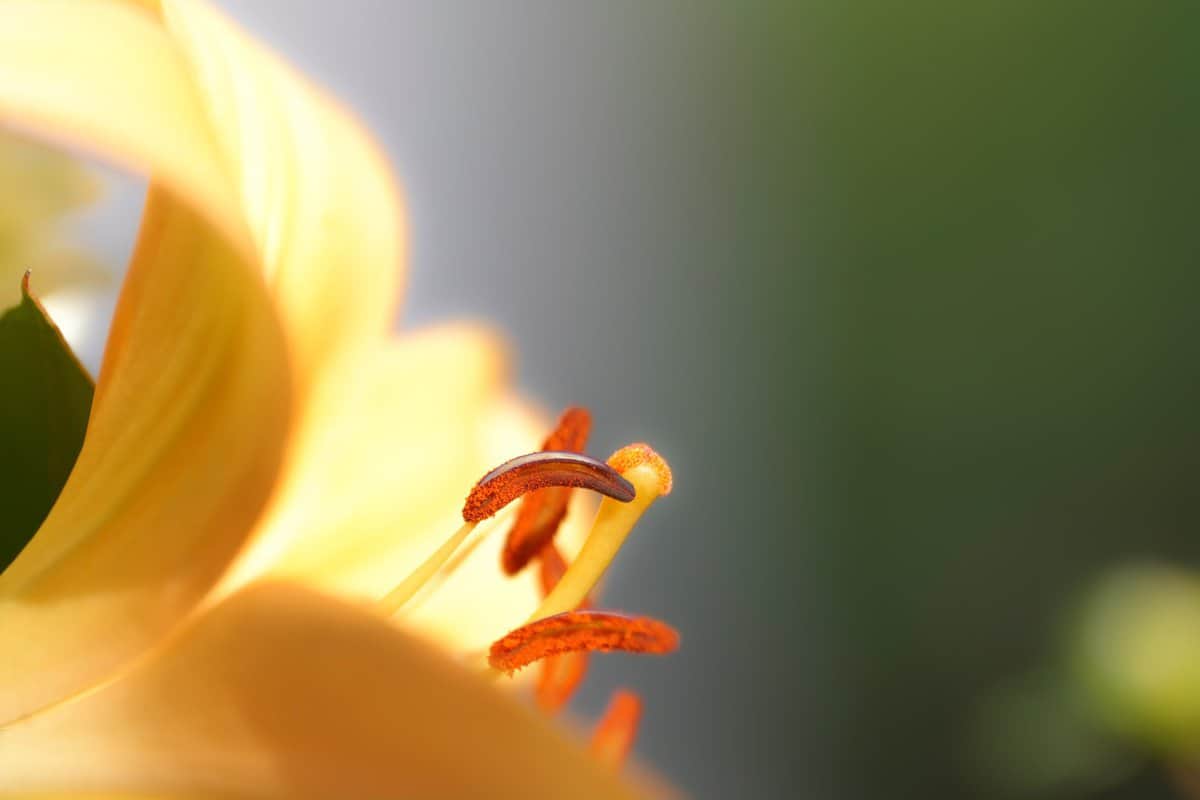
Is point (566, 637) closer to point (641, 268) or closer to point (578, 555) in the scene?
point (578, 555)

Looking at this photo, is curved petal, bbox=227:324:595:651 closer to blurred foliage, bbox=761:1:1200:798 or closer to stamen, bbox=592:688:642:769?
stamen, bbox=592:688:642:769

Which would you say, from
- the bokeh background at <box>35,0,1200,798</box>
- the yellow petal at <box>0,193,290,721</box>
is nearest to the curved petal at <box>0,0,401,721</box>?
the yellow petal at <box>0,193,290,721</box>

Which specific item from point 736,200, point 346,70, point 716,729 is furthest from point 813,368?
point 346,70

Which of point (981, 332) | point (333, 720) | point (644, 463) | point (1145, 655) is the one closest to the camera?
point (333, 720)

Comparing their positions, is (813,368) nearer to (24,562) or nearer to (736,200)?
(736,200)

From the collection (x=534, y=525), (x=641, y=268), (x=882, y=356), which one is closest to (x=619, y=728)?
(x=534, y=525)
